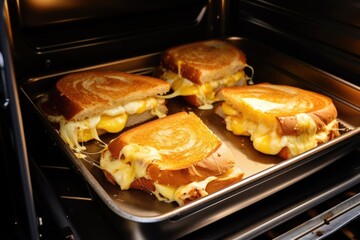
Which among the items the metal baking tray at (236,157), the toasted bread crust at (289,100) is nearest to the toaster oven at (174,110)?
the metal baking tray at (236,157)

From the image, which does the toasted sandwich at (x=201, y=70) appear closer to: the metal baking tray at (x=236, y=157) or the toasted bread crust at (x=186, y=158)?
the metal baking tray at (x=236, y=157)

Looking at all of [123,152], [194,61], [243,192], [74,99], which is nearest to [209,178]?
[243,192]

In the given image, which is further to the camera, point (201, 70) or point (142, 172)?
point (201, 70)

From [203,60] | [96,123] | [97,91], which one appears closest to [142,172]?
[96,123]

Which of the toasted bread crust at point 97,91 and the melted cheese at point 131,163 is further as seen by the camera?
the toasted bread crust at point 97,91

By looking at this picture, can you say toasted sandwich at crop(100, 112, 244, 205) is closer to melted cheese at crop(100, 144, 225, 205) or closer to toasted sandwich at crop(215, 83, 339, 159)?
melted cheese at crop(100, 144, 225, 205)

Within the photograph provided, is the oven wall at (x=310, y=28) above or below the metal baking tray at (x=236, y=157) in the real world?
above

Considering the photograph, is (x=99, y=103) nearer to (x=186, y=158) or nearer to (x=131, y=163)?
(x=131, y=163)
